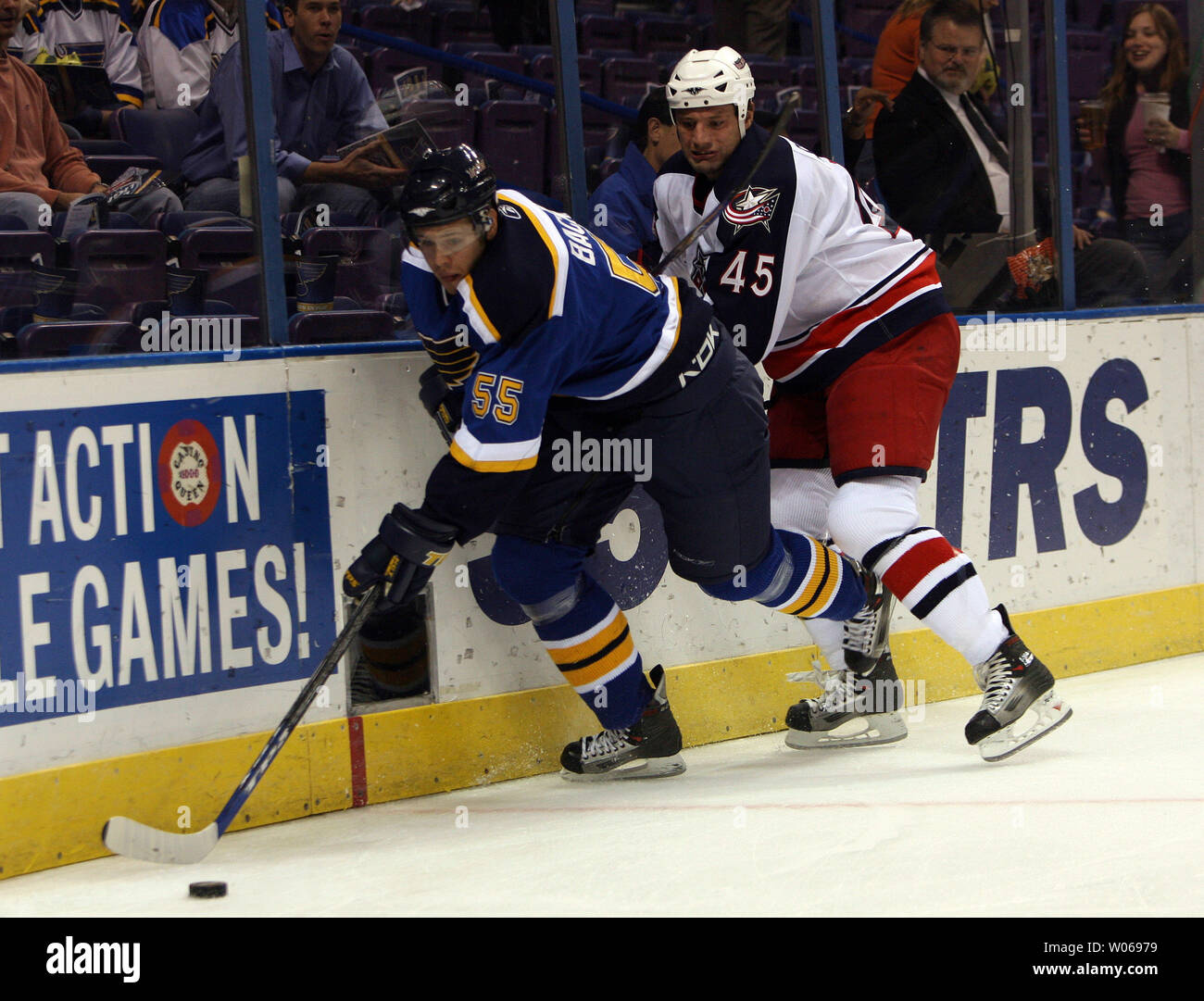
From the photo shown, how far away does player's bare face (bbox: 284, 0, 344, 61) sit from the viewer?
11.3ft

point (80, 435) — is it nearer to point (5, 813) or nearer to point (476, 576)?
point (5, 813)

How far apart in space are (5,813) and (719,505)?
5.06 ft

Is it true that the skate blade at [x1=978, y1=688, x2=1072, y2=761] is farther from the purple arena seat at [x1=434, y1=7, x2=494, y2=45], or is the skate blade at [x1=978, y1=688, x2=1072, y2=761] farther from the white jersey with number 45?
the purple arena seat at [x1=434, y1=7, x2=494, y2=45]

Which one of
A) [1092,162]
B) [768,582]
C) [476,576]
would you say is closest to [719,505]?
[768,582]

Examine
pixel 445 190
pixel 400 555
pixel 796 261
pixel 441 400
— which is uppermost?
pixel 445 190

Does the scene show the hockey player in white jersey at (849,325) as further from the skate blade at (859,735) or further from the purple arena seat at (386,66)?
the purple arena seat at (386,66)

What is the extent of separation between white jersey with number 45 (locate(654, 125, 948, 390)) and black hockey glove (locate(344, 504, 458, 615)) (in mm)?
946

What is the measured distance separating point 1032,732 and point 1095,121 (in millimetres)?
2249

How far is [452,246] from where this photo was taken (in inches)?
112

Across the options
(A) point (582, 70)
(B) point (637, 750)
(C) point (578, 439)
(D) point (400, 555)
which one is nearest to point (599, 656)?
(B) point (637, 750)

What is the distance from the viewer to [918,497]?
165 inches

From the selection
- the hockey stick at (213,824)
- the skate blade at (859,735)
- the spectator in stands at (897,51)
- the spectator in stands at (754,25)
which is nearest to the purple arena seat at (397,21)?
the spectator in stands at (754,25)

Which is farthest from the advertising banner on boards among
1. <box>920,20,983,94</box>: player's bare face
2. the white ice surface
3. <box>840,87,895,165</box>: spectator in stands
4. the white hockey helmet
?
<box>920,20,983,94</box>: player's bare face

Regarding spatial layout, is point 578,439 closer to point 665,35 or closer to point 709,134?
point 709,134
